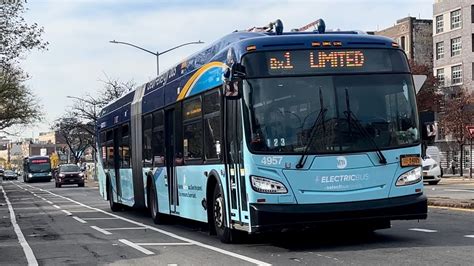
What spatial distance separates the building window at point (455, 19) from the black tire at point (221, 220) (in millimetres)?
63199

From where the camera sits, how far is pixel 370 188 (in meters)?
10.2

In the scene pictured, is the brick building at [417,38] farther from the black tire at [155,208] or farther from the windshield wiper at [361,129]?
the windshield wiper at [361,129]

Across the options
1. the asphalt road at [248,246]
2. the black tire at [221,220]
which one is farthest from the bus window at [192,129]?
the asphalt road at [248,246]

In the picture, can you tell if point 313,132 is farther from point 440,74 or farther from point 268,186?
point 440,74

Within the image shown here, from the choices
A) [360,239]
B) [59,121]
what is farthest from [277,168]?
[59,121]

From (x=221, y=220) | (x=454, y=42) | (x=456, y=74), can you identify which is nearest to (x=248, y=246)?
(x=221, y=220)

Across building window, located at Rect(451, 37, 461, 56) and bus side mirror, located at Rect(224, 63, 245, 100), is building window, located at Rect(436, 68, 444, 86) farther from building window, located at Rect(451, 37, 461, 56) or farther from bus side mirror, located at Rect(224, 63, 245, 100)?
bus side mirror, located at Rect(224, 63, 245, 100)

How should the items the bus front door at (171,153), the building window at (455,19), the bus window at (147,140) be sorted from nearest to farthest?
the bus front door at (171,153)
the bus window at (147,140)
the building window at (455,19)

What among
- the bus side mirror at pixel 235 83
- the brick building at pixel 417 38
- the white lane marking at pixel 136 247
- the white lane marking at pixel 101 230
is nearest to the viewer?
the bus side mirror at pixel 235 83

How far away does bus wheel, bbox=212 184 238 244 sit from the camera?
37.5 ft

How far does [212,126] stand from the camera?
11.8m

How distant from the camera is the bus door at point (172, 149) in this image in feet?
46.3

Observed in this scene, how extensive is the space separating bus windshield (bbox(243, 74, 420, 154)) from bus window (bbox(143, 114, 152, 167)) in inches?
277

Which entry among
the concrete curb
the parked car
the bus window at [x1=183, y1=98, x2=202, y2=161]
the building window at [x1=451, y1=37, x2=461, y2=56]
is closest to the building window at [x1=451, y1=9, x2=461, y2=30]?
the building window at [x1=451, y1=37, x2=461, y2=56]
